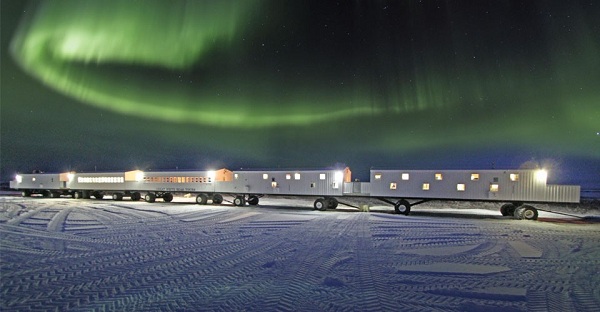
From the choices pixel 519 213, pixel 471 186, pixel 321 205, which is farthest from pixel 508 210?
pixel 321 205

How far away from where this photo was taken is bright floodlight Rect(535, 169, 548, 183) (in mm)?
22625

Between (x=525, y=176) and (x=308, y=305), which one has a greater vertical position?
(x=525, y=176)

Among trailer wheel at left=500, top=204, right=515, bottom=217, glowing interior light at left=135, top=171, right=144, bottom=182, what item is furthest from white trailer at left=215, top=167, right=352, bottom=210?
trailer wheel at left=500, top=204, right=515, bottom=217

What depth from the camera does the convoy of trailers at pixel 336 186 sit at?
23219 mm

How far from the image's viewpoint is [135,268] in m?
10.2

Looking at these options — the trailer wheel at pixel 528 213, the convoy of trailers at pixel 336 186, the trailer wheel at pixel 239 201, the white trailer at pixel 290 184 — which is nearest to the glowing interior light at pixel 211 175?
the convoy of trailers at pixel 336 186

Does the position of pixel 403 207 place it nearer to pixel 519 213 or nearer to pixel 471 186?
pixel 471 186

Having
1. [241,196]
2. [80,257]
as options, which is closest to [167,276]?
[80,257]

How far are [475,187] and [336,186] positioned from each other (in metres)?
11.4

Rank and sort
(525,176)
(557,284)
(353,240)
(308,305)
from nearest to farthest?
1. (308,305)
2. (557,284)
3. (353,240)
4. (525,176)

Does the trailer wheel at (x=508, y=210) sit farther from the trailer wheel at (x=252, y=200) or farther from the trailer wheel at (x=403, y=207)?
the trailer wheel at (x=252, y=200)

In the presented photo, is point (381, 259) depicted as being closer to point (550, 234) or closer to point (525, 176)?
point (550, 234)

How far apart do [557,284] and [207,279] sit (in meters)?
10.5

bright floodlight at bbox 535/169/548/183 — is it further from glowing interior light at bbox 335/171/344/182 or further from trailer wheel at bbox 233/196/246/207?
trailer wheel at bbox 233/196/246/207
